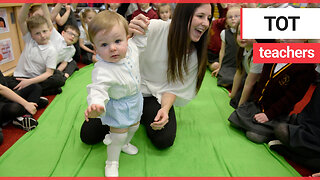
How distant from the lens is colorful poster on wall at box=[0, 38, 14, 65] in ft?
7.50

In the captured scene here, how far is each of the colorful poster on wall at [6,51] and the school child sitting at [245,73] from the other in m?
2.04

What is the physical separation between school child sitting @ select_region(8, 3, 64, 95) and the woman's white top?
0.91 meters

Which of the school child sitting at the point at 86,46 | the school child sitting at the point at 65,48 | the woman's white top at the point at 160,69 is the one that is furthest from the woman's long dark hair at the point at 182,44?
the school child sitting at the point at 86,46

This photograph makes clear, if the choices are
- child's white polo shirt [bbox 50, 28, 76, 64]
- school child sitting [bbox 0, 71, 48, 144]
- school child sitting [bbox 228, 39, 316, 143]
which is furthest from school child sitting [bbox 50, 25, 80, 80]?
school child sitting [bbox 228, 39, 316, 143]

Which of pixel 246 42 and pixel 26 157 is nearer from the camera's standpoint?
pixel 26 157

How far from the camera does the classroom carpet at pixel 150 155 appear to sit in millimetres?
1209

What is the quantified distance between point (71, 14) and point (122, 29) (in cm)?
245

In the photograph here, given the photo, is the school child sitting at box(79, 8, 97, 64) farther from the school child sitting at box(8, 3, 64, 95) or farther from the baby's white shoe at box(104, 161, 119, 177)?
the baby's white shoe at box(104, 161, 119, 177)

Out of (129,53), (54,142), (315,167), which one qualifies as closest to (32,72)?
(54,142)

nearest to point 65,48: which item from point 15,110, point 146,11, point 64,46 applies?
point 64,46

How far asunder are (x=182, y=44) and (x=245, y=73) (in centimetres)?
89

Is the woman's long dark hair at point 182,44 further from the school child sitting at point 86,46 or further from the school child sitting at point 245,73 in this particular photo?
the school child sitting at point 86,46

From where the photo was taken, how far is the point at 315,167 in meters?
1.24

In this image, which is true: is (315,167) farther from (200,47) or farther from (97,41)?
(97,41)
